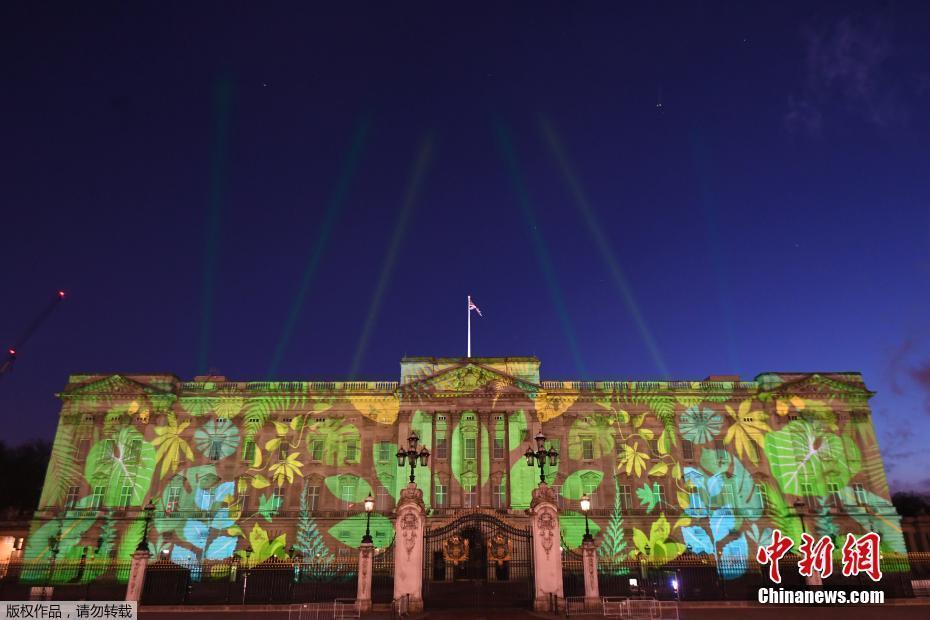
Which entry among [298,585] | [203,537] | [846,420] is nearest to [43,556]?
[203,537]

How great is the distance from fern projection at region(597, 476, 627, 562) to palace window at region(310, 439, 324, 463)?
82.1 feet

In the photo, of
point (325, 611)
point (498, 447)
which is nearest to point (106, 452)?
point (498, 447)

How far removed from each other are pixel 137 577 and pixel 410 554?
41.1ft

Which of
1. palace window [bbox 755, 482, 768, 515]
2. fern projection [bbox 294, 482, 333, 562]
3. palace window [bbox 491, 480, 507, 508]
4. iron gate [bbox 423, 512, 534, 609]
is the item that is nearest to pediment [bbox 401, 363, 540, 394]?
palace window [bbox 491, 480, 507, 508]

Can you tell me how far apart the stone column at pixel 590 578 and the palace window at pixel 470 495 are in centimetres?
2497

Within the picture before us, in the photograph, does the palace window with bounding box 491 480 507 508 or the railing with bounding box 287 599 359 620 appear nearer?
the railing with bounding box 287 599 359 620

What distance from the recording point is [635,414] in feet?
181

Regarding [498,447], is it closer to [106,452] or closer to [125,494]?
[125,494]

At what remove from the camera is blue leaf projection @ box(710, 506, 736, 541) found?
1982 inches

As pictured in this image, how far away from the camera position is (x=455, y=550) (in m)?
27.4

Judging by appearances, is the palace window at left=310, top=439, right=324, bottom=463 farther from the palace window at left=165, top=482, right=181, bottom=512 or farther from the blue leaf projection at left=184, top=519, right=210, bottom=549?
the palace window at left=165, top=482, right=181, bottom=512

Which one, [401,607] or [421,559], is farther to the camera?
[421,559]

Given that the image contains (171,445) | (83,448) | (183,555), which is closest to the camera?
(183,555)

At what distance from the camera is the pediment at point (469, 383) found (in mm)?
54500
